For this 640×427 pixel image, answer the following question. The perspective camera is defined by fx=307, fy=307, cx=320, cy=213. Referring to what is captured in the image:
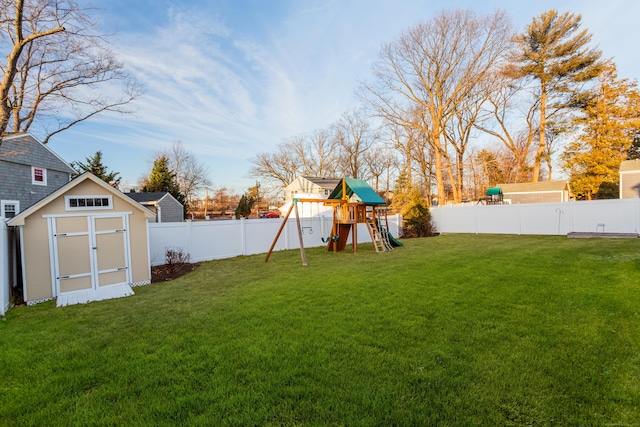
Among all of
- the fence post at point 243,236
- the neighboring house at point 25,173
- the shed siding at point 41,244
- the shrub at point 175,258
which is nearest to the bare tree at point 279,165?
the neighboring house at point 25,173

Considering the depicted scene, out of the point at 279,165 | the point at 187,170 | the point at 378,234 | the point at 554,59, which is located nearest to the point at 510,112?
the point at 554,59

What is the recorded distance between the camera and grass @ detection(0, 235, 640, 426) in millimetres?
2180

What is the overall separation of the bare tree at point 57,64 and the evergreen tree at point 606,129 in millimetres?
26535

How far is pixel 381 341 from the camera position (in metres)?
3.29

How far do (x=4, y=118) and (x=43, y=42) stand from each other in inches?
142

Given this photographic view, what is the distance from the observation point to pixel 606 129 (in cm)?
1989

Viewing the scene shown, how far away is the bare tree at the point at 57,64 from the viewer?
7.41 meters

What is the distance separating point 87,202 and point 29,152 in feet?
38.6

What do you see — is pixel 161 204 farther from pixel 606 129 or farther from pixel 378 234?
pixel 606 129

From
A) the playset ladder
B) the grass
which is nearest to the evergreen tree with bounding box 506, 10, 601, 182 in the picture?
the playset ladder

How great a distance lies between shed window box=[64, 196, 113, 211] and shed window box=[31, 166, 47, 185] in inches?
484

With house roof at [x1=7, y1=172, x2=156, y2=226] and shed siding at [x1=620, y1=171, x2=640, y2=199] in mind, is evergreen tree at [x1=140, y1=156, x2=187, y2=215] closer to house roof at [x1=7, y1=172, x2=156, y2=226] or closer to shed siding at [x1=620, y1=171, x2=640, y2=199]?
house roof at [x1=7, y1=172, x2=156, y2=226]

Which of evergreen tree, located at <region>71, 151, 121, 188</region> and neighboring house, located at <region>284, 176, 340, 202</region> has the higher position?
evergreen tree, located at <region>71, 151, 121, 188</region>

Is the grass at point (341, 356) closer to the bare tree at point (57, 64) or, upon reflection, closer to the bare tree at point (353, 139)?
the bare tree at point (57, 64)
